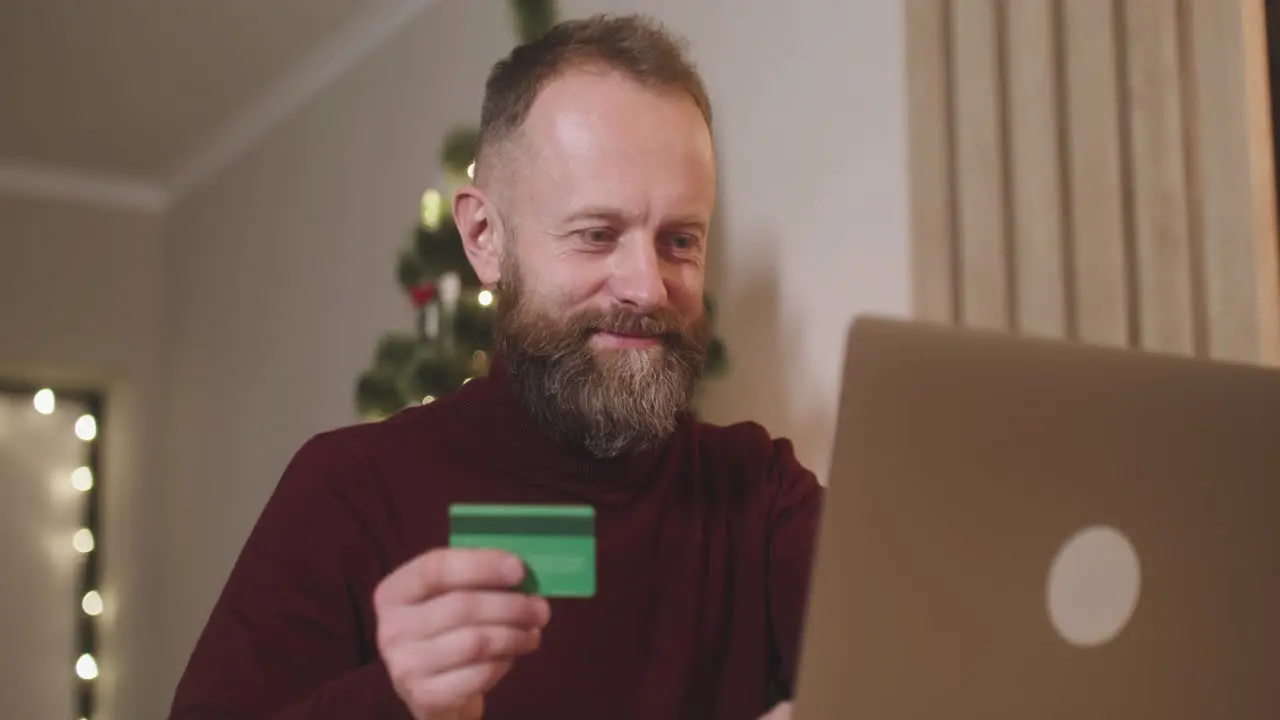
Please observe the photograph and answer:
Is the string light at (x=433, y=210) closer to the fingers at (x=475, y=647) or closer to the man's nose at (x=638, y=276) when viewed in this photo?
the man's nose at (x=638, y=276)

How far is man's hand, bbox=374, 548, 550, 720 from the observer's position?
2.70 ft

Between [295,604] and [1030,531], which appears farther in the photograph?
[295,604]

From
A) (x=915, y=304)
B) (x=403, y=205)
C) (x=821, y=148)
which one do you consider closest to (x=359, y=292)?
(x=403, y=205)

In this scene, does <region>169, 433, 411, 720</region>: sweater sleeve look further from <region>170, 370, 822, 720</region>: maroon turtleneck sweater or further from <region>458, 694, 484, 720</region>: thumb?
<region>458, 694, 484, 720</region>: thumb

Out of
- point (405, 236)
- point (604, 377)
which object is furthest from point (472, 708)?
point (405, 236)

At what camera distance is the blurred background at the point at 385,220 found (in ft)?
4.71

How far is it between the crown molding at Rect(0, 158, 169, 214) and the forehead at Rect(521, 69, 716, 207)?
349cm

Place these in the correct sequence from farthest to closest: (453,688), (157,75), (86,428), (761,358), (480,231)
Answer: (86,428)
(157,75)
(761,358)
(480,231)
(453,688)

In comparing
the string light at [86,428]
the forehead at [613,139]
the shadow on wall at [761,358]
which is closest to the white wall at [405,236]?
the shadow on wall at [761,358]

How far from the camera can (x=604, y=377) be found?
1193 mm

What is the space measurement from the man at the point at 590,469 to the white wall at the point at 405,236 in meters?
0.50

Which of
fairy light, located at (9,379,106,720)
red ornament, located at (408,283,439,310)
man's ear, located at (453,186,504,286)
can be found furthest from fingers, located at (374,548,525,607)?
fairy light, located at (9,379,106,720)

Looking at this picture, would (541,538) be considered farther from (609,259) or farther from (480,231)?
(480,231)

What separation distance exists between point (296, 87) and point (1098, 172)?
2.62 m
